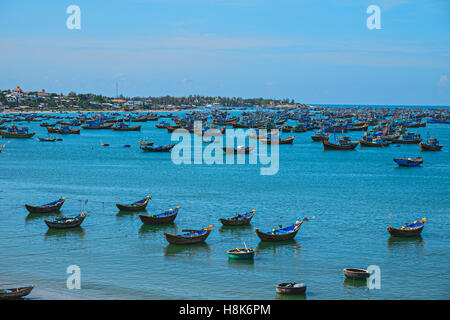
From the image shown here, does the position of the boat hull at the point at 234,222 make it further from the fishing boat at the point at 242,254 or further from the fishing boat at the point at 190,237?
the fishing boat at the point at 242,254

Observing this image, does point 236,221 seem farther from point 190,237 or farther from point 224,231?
point 190,237

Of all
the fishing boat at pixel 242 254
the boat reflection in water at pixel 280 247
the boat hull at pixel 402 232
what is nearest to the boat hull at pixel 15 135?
the boat reflection in water at pixel 280 247

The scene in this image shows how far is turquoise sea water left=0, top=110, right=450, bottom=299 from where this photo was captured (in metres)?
24.2

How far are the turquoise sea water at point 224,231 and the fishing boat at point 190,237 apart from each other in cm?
40

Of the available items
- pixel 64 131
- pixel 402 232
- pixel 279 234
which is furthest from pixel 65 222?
pixel 64 131

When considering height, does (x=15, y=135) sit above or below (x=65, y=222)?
above

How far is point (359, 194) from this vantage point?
4681 cm

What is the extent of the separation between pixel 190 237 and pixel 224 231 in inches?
154

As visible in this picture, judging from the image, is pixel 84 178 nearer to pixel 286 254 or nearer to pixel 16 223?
pixel 16 223

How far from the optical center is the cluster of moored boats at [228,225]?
22500 millimetres

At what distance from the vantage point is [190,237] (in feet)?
96.2

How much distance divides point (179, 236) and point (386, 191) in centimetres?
2553
